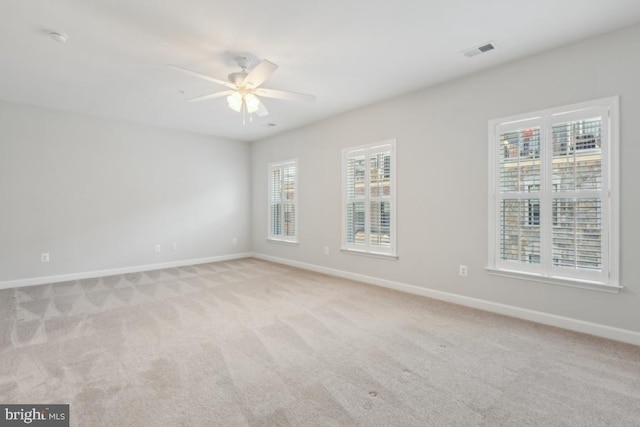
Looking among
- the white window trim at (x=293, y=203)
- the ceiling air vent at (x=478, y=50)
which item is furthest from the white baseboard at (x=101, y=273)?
the ceiling air vent at (x=478, y=50)

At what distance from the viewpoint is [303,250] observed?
5949 mm

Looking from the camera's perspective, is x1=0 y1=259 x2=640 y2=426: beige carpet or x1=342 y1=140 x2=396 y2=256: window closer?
x1=0 y1=259 x2=640 y2=426: beige carpet

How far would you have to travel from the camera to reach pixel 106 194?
536 centimetres

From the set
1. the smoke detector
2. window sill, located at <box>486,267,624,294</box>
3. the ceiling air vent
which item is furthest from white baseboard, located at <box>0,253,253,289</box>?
the ceiling air vent

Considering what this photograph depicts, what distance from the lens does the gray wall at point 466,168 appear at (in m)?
2.69

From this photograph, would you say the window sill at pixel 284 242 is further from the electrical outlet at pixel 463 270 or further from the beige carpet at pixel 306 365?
the electrical outlet at pixel 463 270

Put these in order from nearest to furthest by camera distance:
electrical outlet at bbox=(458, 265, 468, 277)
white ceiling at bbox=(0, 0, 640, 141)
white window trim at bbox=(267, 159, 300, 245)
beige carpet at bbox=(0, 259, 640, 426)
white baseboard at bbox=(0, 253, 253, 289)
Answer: beige carpet at bbox=(0, 259, 640, 426), white ceiling at bbox=(0, 0, 640, 141), electrical outlet at bbox=(458, 265, 468, 277), white baseboard at bbox=(0, 253, 253, 289), white window trim at bbox=(267, 159, 300, 245)

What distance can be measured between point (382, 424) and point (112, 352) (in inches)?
88.7

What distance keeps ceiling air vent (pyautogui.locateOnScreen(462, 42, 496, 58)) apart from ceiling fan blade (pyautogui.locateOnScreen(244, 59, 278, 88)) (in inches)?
76.6

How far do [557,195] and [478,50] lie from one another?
164 centimetres

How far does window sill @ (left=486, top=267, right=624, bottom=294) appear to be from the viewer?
9.03 feet

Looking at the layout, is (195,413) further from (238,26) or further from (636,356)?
(636,356)

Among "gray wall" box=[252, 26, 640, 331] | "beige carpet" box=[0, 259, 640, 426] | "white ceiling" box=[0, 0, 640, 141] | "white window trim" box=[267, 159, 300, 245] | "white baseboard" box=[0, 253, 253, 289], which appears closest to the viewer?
"beige carpet" box=[0, 259, 640, 426]

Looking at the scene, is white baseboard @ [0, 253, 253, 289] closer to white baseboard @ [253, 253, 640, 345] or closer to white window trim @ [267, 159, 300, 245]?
white window trim @ [267, 159, 300, 245]
